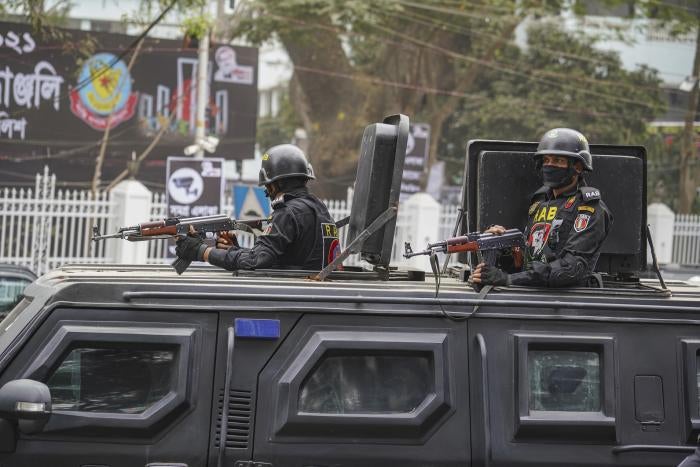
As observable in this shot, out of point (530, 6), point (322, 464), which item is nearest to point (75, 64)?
point (530, 6)

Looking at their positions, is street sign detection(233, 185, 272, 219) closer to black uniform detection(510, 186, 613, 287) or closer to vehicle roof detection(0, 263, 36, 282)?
vehicle roof detection(0, 263, 36, 282)

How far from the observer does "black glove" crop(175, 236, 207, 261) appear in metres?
4.70

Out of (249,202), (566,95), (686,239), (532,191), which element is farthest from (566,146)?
(566,95)

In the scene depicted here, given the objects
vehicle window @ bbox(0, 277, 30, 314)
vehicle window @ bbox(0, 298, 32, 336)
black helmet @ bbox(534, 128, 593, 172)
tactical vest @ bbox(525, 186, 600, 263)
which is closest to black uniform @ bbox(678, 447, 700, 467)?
tactical vest @ bbox(525, 186, 600, 263)

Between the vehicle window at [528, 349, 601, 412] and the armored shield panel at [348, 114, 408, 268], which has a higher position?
the armored shield panel at [348, 114, 408, 268]

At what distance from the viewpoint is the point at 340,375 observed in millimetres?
3883

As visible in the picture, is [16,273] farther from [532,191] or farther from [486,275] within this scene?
[486,275]

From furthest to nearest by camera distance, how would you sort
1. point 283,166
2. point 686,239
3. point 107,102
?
point 686,239 < point 107,102 < point 283,166

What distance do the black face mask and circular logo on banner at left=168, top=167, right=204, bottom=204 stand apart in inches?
431

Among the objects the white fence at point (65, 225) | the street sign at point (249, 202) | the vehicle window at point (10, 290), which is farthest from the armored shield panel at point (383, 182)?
the street sign at point (249, 202)

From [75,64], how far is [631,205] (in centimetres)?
1742

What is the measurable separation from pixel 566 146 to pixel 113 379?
7.07ft

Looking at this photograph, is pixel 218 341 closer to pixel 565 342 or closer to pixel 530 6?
pixel 565 342

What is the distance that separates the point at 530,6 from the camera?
1073 inches
